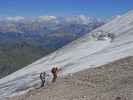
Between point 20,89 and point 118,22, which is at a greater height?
point 118,22

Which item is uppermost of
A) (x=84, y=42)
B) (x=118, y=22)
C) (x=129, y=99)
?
(x=118, y=22)

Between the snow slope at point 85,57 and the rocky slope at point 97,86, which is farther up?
the snow slope at point 85,57

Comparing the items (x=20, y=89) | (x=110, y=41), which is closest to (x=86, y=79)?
(x=20, y=89)

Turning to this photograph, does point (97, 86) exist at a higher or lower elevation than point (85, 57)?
lower

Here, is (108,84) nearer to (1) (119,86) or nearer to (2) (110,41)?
(1) (119,86)

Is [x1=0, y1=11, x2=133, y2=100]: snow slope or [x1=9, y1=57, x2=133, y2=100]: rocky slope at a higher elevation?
[x1=0, y1=11, x2=133, y2=100]: snow slope

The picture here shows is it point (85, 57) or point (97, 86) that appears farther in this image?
point (85, 57)

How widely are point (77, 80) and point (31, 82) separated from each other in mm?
11688

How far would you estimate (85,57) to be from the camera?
58906mm

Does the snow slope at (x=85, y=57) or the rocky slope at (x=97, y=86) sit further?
the snow slope at (x=85, y=57)

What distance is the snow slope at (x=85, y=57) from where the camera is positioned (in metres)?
49.5

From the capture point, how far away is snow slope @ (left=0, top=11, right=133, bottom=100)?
49.5 m

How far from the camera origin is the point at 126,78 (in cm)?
3362

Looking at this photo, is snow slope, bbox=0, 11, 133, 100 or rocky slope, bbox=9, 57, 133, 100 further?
snow slope, bbox=0, 11, 133, 100
